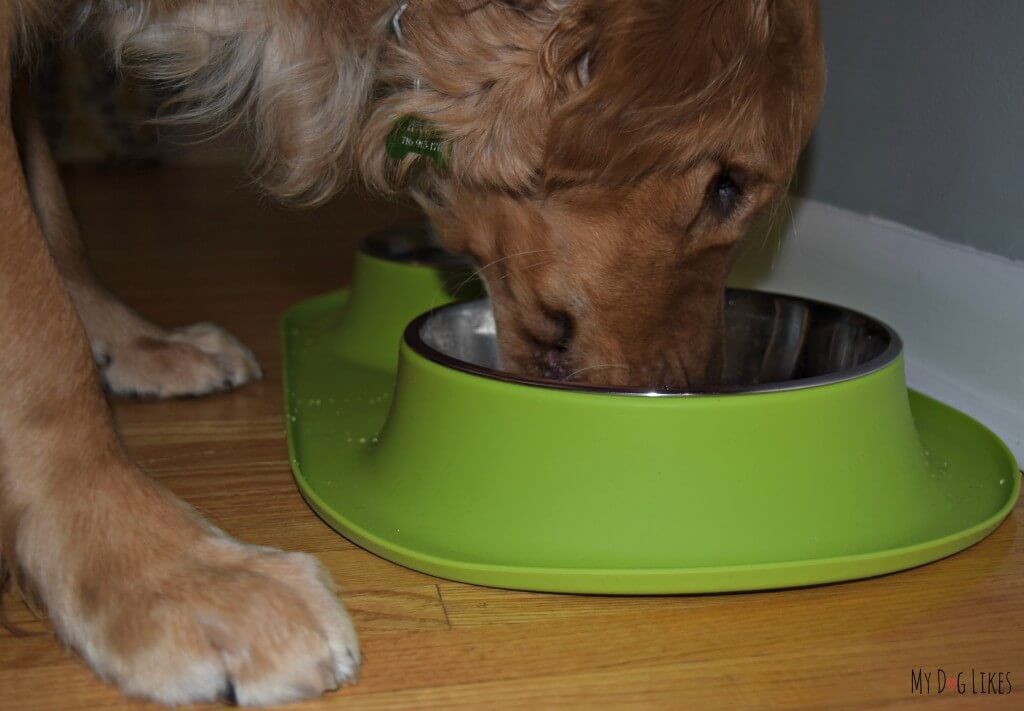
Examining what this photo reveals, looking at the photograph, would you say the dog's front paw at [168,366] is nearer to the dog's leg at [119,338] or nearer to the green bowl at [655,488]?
the dog's leg at [119,338]

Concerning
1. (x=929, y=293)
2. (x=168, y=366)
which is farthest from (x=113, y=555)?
(x=929, y=293)

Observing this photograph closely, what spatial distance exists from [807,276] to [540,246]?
912 mm

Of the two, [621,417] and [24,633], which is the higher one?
[621,417]

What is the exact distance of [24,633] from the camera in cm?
115

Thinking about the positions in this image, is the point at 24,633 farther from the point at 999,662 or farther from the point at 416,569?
the point at 999,662

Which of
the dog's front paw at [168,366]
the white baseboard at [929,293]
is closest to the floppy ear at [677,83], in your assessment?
the white baseboard at [929,293]

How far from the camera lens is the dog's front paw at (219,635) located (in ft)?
3.36

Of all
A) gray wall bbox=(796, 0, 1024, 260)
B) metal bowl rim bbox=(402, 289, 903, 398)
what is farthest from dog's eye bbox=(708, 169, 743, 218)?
gray wall bbox=(796, 0, 1024, 260)

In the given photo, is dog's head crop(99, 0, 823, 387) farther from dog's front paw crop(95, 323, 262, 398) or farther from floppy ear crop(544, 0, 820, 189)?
dog's front paw crop(95, 323, 262, 398)

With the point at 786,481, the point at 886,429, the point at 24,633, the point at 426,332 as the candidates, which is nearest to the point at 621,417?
the point at 786,481

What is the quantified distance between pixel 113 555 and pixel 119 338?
34.2 inches

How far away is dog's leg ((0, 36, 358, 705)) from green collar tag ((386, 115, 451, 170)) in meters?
0.53

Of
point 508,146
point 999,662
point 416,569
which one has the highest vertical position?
point 508,146

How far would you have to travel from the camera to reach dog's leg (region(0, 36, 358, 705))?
40.6 inches
